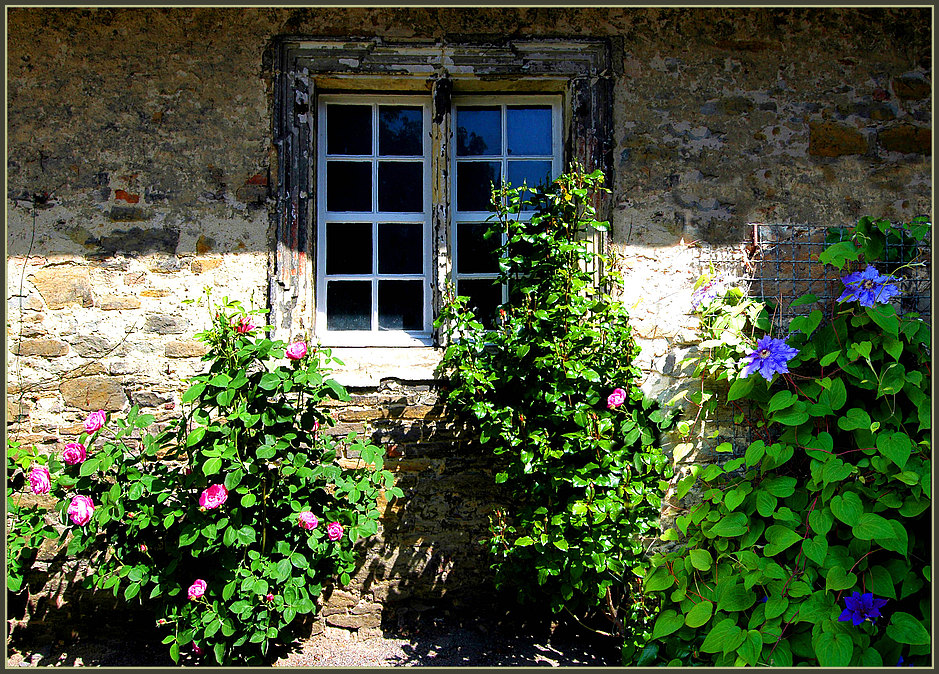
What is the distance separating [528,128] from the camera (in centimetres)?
337

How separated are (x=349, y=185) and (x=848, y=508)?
284cm

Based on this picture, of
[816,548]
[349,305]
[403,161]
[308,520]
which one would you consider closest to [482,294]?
[349,305]

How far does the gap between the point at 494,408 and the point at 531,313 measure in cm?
49

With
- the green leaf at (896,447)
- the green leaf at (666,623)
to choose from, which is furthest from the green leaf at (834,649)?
the green leaf at (896,447)

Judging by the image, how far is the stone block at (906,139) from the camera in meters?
3.16

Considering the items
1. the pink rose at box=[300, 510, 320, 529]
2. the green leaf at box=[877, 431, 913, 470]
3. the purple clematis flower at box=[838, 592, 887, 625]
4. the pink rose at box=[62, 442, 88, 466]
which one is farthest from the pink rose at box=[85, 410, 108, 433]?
the green leaf at box=[877, 431, 913, 470]

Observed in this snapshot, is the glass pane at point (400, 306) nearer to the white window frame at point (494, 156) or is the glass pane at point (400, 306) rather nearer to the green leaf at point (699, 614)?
the white window frame at point (494, 156)

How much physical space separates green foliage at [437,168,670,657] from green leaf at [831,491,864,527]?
2.27ft

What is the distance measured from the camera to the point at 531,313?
288 centimetres

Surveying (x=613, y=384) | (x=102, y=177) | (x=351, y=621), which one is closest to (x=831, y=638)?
(x=613, y=384)

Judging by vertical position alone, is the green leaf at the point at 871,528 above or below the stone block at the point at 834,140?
below

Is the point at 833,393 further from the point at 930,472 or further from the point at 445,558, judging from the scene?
the point at 445,558

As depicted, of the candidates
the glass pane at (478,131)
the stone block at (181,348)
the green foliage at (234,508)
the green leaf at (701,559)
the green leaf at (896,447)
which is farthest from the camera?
the glass pane at (478,131)

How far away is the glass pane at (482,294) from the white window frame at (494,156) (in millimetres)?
23
